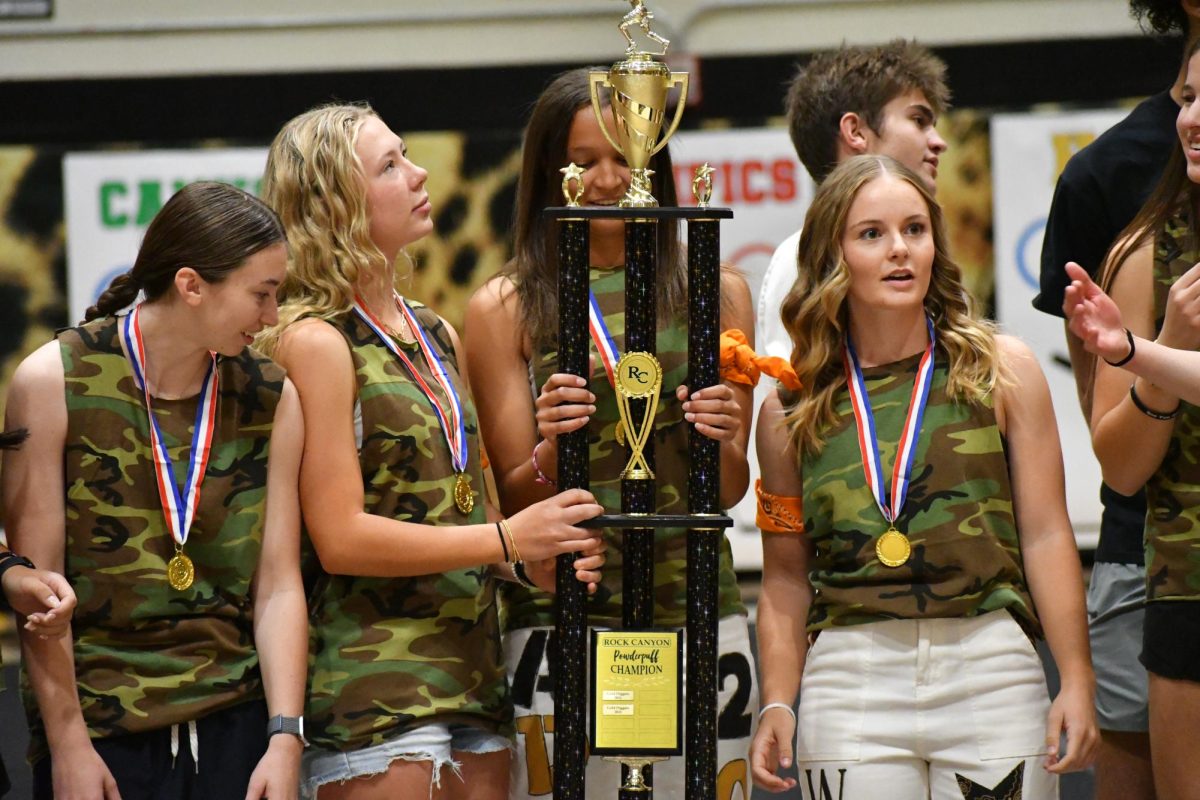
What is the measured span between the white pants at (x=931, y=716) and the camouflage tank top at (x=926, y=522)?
0.14 ft

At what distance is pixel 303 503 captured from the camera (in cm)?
255

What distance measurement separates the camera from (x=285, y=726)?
2400 millimetres

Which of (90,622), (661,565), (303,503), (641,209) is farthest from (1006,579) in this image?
(90,622)

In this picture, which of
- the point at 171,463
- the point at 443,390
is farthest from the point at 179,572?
the point at 443,390

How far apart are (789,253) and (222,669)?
5.69 feet

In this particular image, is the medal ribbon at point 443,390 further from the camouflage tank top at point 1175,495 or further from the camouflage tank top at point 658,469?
the camouflage tank top at point 1175,495

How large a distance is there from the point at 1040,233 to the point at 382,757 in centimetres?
482

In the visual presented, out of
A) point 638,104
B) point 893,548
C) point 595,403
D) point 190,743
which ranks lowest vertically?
point 190,743

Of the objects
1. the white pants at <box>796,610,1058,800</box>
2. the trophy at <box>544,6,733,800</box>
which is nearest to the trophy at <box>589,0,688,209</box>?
the trophy at <box>544,6,733,800</box>

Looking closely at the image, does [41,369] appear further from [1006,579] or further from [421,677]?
[1006,579]

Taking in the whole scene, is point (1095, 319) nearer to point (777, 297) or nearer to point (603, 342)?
point (603, 342)

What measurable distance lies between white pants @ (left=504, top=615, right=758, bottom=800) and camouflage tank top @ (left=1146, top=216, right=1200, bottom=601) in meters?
0.71

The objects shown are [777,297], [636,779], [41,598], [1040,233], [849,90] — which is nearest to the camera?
[41,598]

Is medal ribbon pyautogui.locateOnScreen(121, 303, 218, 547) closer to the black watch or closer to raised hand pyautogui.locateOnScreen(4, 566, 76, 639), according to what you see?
raised hand pyautogui.locateOnScreen(4, 566, 76, 639)
